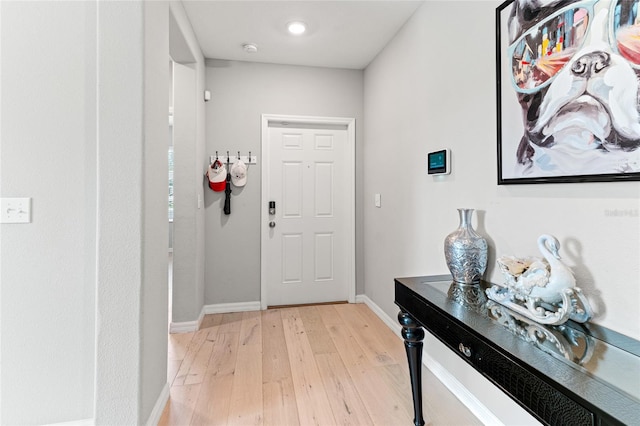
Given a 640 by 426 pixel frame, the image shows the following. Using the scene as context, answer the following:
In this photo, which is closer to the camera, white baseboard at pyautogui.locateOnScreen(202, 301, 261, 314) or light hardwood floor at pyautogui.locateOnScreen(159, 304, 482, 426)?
light hardwood floor at pyautogui.locateOnScreen(159, 304, 482, 426)

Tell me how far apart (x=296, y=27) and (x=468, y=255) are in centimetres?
219

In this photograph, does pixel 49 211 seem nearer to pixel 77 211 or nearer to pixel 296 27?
pixel 77 211

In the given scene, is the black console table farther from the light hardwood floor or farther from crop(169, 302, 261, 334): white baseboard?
crop(169, 302, 261, 334): white baseboard

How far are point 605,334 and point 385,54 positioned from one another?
265 centimetres

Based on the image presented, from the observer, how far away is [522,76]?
141 cm

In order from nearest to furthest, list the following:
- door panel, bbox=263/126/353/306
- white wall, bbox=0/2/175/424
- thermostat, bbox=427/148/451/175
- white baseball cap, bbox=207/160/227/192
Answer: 1. white wall, bbox=0/2/175/424
2. thermostat, bbox=427/148/451/175
3. white baseball cap, bbox=207/160/227/192
4. door panel, bbox=263/126/353/306

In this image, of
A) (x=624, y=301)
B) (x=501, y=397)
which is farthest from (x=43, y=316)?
(x=624, y=301)

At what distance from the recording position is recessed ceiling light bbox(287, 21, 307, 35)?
250cm

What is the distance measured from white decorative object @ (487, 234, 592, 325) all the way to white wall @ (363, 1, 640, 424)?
0.10m

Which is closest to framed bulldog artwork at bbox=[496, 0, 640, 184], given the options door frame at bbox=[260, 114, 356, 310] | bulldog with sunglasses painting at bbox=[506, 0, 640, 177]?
bulldog with sunglasses painting at bbox=[506, 0, 640, 177]

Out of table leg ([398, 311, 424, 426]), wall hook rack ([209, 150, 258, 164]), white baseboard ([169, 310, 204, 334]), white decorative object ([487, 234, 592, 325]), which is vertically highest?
wall hook rack ([209, 150, 258, 164])

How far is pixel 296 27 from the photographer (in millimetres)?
2559

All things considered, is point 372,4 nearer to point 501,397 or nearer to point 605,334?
point 605,334

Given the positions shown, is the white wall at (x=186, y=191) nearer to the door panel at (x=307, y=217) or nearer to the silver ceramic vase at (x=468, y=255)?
the door panel at (x=307, y=217)
